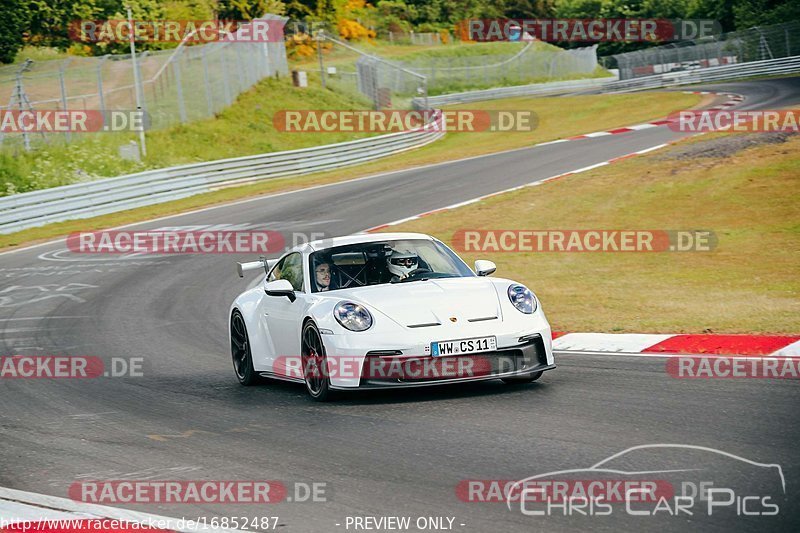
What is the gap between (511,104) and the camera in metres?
54.6

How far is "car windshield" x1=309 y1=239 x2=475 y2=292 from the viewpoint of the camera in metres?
9.26

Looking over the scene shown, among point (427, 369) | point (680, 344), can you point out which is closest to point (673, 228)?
point (680, 344)

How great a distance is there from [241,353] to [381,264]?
175 cm

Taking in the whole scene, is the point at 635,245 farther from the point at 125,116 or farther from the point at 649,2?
the point at 649,2

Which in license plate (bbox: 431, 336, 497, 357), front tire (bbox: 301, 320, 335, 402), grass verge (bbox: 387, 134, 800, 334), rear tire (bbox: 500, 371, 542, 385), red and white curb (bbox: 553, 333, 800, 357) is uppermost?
license plate (bbox: 431, 336, 497, 357)

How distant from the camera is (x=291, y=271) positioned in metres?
9.79

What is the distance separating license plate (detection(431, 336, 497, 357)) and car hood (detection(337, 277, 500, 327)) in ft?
0.65

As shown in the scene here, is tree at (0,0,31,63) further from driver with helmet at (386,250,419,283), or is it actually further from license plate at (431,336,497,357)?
license plate at (431,336,497,357)

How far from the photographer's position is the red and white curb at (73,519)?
5.36 metres

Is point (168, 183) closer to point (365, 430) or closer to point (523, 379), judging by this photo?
point (523, 379)

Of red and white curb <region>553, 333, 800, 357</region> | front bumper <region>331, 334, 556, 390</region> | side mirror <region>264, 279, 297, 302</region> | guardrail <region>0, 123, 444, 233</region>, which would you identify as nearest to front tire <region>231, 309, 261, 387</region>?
side mirror <region>264, 279, 297, 302</region>

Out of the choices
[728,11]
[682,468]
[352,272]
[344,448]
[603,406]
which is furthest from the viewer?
[728,11]

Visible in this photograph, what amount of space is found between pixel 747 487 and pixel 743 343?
15.4ft

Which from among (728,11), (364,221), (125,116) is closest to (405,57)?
(728,11)
